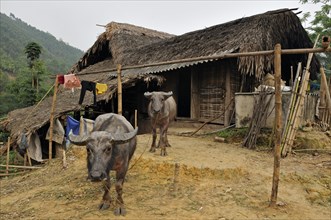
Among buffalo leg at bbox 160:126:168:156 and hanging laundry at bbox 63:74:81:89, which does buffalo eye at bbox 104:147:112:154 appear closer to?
buffalo leg at bbox 160:126:168:156

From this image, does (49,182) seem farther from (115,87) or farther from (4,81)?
(4,81)

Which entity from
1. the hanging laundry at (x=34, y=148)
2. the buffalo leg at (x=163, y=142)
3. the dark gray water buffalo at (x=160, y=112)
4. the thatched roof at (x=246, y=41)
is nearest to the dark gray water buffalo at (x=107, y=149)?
the dark gray water buffalo at (x=160, y=112)

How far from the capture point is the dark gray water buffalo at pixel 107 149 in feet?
11.4

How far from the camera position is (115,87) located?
1018 centimetres

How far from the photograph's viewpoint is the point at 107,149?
362 cm

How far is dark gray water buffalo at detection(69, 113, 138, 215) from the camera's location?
3469mm

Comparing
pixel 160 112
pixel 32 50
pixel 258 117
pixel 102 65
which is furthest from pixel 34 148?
pixel 32 50

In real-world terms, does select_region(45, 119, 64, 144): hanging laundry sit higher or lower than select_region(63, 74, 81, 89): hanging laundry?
lower

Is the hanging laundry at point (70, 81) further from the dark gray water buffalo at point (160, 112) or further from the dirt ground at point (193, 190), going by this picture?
the dark gray water buffalo at point (160, 112)

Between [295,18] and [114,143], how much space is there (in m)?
10.2

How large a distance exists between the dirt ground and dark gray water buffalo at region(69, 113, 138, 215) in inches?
23.6

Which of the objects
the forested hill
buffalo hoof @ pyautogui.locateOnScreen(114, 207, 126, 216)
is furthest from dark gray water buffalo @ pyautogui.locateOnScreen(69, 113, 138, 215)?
the forested hill

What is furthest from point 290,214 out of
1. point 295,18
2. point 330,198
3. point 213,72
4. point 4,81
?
point 4,81

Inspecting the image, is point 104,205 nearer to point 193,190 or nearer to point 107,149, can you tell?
point 107,149
